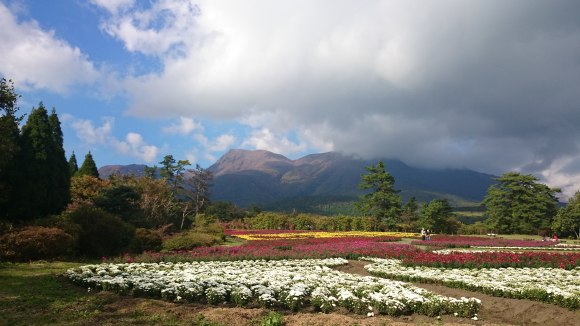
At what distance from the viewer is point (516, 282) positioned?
13531 mm

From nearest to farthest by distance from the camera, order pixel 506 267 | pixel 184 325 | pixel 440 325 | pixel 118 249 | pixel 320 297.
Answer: pixel 184 325 < pixel 440 325 < pixel 320 297 < pixel 506 267 < pixel 118 249

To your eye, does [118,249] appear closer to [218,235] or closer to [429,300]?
[218,235]

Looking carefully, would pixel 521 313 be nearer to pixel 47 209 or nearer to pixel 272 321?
pixel 272 321

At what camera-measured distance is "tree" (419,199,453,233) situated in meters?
56.8

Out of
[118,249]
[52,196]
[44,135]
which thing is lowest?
[118,249]

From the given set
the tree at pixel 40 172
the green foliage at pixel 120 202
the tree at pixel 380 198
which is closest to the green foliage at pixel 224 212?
the tree at pixel 380 198

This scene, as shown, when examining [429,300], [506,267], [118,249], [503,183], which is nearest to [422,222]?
[503,183]

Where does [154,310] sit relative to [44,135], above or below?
below

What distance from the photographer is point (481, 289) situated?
1258 cm

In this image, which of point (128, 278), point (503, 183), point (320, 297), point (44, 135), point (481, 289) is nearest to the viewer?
point (320, 297)

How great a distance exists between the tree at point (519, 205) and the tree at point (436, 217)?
10.1 m

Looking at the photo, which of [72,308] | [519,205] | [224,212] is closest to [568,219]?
[519,205]

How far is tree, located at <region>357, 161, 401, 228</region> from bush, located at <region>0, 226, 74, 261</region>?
50.5m

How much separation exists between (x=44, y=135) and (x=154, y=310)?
66.3 ft
